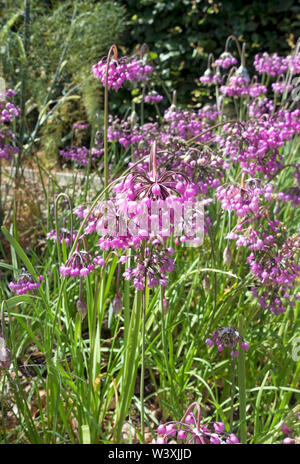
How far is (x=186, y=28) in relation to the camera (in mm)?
5859

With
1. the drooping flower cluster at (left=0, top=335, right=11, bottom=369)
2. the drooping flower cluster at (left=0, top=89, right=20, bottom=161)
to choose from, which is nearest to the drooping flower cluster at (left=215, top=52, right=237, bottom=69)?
the drooping flower cluster at (left=0, top=89, right=20, bottom=161)

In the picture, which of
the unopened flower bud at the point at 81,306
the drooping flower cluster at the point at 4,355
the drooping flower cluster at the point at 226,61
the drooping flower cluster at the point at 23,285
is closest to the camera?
the drooping flower cluster at the point at 4,355

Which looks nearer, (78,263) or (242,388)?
(242,388)

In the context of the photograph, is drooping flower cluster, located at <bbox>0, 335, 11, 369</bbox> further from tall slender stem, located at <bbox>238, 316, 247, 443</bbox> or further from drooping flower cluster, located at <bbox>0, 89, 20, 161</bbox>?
drooping flower cluster, located at <bbox>0, 89, 20, 161</bbox>

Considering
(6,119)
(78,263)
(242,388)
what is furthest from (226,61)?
(242,388)

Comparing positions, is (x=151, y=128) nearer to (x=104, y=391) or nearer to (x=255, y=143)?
(x=255, y=143)

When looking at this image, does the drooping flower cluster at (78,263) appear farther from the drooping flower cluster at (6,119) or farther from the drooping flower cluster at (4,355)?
the drooping flower cluster at (6,119)

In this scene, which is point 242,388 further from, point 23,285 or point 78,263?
point 23,285

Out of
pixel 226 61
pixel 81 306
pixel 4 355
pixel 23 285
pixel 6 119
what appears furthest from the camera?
pixel 226 61

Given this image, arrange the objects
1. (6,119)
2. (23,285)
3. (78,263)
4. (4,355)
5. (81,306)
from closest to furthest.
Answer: (4,355), (78,263), (81,306), (23,285), (6,119)

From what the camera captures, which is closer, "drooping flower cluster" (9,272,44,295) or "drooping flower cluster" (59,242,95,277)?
"drooping flower cluster" (59,242,95,277)

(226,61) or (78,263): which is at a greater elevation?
(226,61)

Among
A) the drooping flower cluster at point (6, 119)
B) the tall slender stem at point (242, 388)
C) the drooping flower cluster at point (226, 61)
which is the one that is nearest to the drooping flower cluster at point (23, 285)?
the tall slender stem at point (242, 388)
